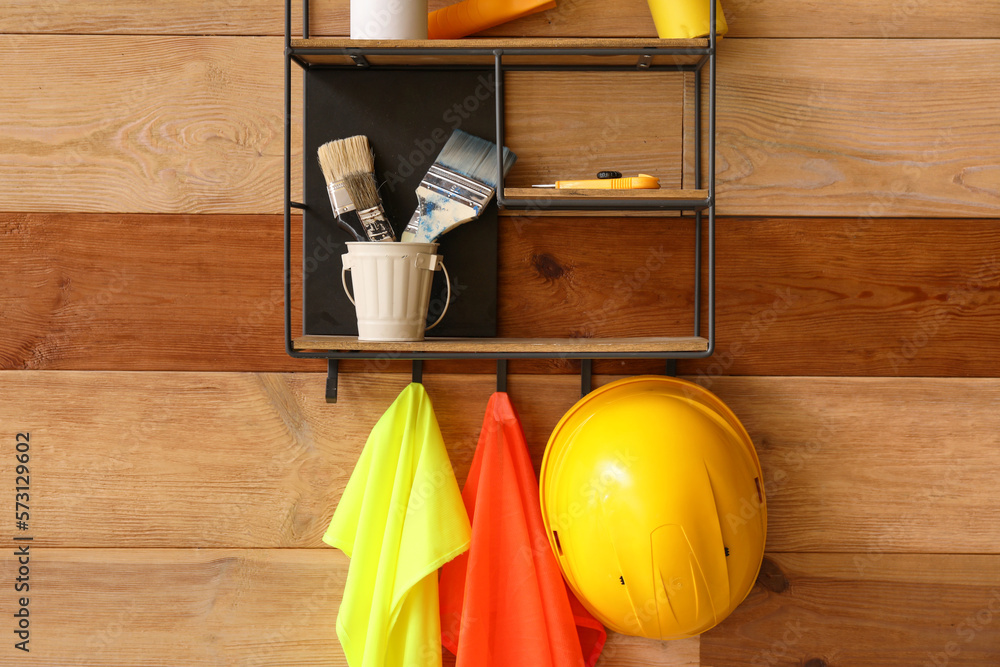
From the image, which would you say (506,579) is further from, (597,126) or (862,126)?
(862,126)

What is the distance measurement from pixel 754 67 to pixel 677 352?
429mm

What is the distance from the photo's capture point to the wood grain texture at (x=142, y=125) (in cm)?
90

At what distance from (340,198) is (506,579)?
541 millimetres

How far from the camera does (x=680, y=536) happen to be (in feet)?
2.44

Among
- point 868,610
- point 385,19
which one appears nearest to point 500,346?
point 385,19

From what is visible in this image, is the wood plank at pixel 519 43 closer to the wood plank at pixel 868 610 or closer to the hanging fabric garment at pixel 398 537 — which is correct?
the hanging fabric garment at pixel 398 537

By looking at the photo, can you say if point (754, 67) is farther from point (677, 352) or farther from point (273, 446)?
point (273, 446)

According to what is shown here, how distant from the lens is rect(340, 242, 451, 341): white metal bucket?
0.76 meters

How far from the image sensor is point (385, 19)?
772 millimetres

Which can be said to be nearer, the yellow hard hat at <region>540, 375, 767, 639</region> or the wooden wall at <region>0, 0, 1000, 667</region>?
the yellow hard hat at <region>540, 375, 767, 639</region>

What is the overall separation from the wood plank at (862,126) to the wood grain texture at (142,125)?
0.62m

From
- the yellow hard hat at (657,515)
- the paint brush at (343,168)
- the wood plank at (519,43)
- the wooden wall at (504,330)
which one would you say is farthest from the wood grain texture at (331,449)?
the wood plank at (519,43)

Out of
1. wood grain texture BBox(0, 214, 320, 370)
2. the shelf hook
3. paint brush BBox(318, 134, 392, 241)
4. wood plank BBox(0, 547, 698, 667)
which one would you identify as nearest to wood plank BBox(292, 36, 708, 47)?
paint brush BBox(318, 134, 392, 241)

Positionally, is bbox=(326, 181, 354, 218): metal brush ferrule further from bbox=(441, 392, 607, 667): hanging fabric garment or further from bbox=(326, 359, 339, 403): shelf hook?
bbox=(441, 392, 607, 667): hanging fabric garment
